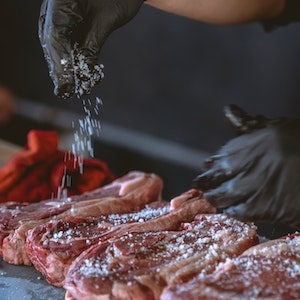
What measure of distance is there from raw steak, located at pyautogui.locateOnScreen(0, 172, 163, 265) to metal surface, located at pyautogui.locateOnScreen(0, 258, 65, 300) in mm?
47

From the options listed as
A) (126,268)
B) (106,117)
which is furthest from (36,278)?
(106,117)

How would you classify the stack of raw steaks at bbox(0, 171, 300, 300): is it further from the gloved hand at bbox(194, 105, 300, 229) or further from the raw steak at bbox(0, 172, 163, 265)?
the gloved hand at bbox(194, 105, 300, 229)

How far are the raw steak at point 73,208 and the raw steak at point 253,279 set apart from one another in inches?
A: 27.8

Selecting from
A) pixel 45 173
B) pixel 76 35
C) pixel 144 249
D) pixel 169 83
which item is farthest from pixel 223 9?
pixel 169 83

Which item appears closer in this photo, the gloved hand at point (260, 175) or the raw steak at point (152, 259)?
the raw steak at point (152, 259)

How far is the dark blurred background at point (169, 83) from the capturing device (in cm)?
370

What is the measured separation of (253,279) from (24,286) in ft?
2.58

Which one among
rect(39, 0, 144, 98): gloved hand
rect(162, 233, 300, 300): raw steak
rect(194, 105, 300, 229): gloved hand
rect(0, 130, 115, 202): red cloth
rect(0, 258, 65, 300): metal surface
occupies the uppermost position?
rect(39, 0, 144, 98): gloved hand

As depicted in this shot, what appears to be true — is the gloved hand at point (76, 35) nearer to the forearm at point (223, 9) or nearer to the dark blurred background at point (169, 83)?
the forearm at point (223, 9)

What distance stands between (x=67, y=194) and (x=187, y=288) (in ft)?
4.40

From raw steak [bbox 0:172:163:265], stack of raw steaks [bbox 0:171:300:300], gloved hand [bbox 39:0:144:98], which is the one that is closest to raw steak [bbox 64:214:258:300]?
stack of raw steaks [bbox 0:171:300:300]

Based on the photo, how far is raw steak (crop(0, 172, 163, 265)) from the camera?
229 cm

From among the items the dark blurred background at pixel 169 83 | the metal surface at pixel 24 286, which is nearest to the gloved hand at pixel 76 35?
the metal surface at pixel 24 286

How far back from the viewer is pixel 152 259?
1.99 metres
